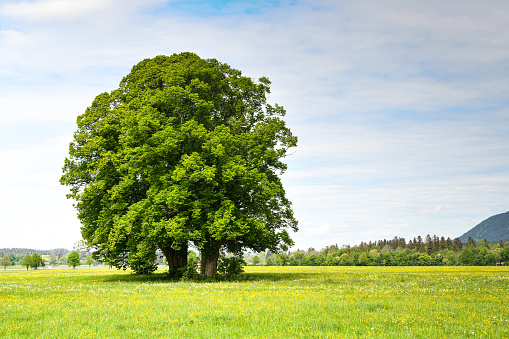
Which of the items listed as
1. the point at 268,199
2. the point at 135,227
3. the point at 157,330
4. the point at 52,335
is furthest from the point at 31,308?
the point at 268,199

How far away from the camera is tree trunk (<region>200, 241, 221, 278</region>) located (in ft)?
123

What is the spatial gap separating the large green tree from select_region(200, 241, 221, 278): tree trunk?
11 centimetres

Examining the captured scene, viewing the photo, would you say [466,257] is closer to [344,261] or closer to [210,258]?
[344,261]

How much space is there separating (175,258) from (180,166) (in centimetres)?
1208

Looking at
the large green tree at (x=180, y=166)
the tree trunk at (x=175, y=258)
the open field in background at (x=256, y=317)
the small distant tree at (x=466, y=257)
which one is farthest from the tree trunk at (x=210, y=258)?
the small distant tree at (x=466, y=257)

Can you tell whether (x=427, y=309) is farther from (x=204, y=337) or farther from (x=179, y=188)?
(x=179, y=188)

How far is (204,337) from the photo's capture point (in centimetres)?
1302

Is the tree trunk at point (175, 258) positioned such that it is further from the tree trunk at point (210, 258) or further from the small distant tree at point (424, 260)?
the small distant tree at point (424, 260)

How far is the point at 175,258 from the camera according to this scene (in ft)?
140

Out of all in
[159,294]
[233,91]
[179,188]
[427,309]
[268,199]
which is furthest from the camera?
[233,91]

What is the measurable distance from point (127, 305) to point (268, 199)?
19952mm

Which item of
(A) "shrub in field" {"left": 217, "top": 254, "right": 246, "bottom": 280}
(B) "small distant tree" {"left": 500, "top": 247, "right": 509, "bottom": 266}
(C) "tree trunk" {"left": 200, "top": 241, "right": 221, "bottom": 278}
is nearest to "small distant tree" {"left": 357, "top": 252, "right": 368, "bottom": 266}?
(B) "small distant tree" {"left": 500, "top": 247, "right": 509, "bottom": 266}

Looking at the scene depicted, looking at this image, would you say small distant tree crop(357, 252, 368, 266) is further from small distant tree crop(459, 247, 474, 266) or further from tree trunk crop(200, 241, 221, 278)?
tree trunk crop(200, 241, 221, 278)

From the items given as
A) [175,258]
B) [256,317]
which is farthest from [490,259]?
[256,317]
